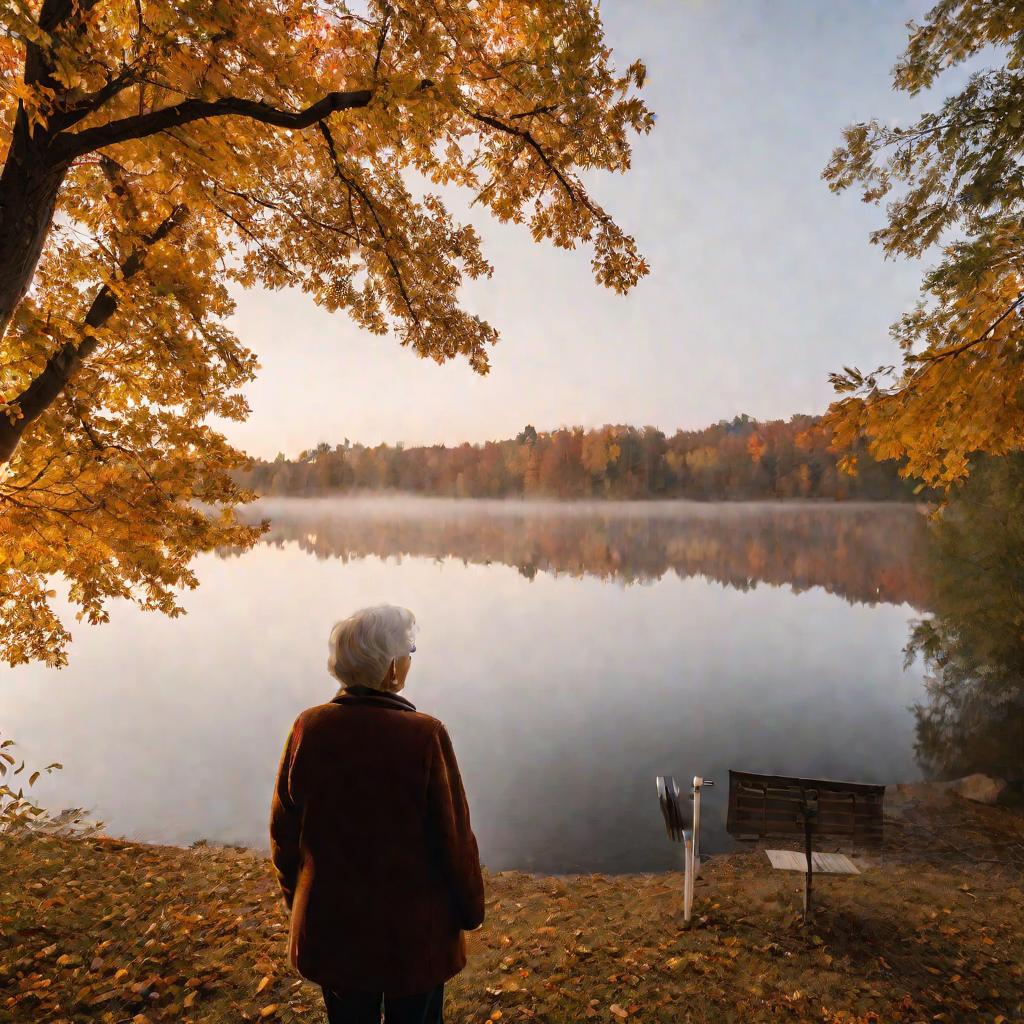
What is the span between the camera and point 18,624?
18.9 ft

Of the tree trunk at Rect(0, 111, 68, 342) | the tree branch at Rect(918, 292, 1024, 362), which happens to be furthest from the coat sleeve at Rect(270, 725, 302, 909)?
the tree branch at Rect(918, 292, 1024, 362)

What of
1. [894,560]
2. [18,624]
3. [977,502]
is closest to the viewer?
[18,624]

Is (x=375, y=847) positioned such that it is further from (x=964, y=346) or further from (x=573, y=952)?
(x=964, y=346)

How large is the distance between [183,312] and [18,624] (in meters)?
→ 3.43

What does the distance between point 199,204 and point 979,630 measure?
15.3 metres

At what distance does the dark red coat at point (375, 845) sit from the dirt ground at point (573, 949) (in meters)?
2.12

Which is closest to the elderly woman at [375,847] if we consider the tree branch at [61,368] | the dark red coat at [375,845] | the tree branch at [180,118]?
the dark red coat at [375,845]

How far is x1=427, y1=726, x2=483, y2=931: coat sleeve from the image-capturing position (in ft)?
6.20

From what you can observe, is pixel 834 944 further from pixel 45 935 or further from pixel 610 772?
pixel 610 772

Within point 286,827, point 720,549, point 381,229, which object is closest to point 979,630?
point 381,229

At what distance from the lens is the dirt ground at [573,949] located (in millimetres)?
3549

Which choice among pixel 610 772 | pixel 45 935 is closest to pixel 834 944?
pixel 45 935

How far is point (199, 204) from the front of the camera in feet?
14.1

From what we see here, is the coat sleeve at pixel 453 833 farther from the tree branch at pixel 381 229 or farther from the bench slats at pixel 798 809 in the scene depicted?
the bench slats at pixel 798 809
